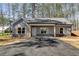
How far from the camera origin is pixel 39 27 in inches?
386

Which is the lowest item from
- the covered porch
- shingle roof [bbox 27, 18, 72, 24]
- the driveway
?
the driveway

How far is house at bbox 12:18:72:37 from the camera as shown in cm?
934

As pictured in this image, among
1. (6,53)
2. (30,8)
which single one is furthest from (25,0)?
(6,53)

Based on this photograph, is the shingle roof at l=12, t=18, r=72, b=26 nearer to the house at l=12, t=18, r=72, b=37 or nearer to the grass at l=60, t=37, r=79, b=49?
the house at l=12, t=18, r=72, b=37

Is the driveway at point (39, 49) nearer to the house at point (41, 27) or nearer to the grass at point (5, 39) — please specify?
the grass at point (5, 39)

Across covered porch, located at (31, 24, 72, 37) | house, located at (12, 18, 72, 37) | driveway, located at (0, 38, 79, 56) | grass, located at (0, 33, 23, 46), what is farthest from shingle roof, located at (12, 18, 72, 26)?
driveway, located at (0, 38, 79, 56)

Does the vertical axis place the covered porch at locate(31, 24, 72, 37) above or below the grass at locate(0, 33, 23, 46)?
above

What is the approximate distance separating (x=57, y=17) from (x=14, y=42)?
2.04m

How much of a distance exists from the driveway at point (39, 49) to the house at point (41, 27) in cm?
52

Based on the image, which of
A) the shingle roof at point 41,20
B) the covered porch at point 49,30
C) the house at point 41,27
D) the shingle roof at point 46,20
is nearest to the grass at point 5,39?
the house at point 41,27

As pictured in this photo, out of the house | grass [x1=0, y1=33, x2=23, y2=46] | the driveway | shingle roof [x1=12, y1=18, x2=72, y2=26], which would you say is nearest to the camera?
the driveway

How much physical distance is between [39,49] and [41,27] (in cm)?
159

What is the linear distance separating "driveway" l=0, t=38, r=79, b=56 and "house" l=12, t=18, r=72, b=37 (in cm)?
52

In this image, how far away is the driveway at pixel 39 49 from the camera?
27.1 feet
